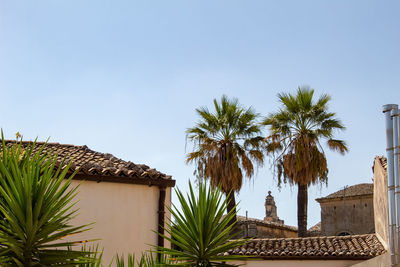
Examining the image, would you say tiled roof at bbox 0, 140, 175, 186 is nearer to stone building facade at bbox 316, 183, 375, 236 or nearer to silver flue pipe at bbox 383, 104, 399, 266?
silver flue pipe at bbox 383, 104, 399, 266

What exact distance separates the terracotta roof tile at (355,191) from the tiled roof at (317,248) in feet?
48.7

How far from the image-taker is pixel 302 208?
26078mm

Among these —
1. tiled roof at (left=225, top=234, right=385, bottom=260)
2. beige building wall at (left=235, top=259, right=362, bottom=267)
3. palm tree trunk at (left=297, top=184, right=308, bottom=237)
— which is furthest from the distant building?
beige building wall at (left=235, top=259, right=362, bottom=267)

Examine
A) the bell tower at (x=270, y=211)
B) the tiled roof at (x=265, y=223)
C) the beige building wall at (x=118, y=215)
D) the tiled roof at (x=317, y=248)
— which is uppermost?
the bell tower at (x=270, y=211)

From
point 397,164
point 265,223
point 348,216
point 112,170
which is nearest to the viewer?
point 397,164

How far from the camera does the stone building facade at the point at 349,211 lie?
36.3m

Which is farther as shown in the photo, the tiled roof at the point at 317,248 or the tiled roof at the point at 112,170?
the tiled roof at the point at 317,248

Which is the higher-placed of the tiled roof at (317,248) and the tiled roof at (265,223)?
the tiled roof at (265,223)

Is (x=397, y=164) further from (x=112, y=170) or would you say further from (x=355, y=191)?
(x=355, y=191)

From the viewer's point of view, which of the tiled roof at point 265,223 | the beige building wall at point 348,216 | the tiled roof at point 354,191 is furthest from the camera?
the tiled roof at point 354,191

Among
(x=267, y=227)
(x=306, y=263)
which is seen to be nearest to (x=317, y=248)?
(x=306, y=263)

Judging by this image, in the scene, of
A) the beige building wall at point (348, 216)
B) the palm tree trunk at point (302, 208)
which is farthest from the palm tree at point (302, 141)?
the beige building wall at point (348, 216)

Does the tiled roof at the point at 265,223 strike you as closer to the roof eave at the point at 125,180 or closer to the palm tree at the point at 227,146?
the palm tree at the point at 227,146

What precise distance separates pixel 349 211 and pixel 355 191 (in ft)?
5.11
